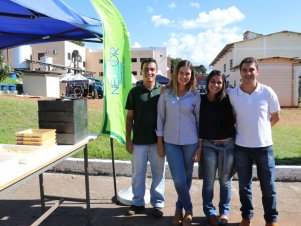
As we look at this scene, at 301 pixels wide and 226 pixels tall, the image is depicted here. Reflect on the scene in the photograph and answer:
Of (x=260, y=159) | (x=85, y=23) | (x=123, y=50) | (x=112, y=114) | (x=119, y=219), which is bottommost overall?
(x=119, y=219)

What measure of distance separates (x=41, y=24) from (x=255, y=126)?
10.6ft

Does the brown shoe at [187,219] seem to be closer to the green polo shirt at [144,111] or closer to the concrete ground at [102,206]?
the concrete ground at [102,206]

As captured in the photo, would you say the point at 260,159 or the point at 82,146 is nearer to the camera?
the point at 260,159

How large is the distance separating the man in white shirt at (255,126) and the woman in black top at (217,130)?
0.08 meters

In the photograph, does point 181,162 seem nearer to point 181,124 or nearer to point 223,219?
point 181,124

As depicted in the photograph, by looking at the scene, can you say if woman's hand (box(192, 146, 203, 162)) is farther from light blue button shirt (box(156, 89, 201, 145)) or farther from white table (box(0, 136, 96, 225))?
white table (box(0, 136, 96, 225))

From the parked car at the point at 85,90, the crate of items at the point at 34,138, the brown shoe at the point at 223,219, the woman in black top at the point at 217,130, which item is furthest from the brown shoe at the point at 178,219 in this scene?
the parked car at the point at 85,90

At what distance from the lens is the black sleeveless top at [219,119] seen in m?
3.73

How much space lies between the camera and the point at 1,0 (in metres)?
3.59

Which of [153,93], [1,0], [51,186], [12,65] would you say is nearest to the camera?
[1,0]

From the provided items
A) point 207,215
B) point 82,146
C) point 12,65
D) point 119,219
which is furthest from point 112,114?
point 12,65

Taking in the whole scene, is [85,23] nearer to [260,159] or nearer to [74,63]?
[260,159]

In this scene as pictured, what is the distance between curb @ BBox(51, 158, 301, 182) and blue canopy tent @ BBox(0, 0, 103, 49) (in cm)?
224

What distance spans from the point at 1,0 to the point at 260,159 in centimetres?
316
